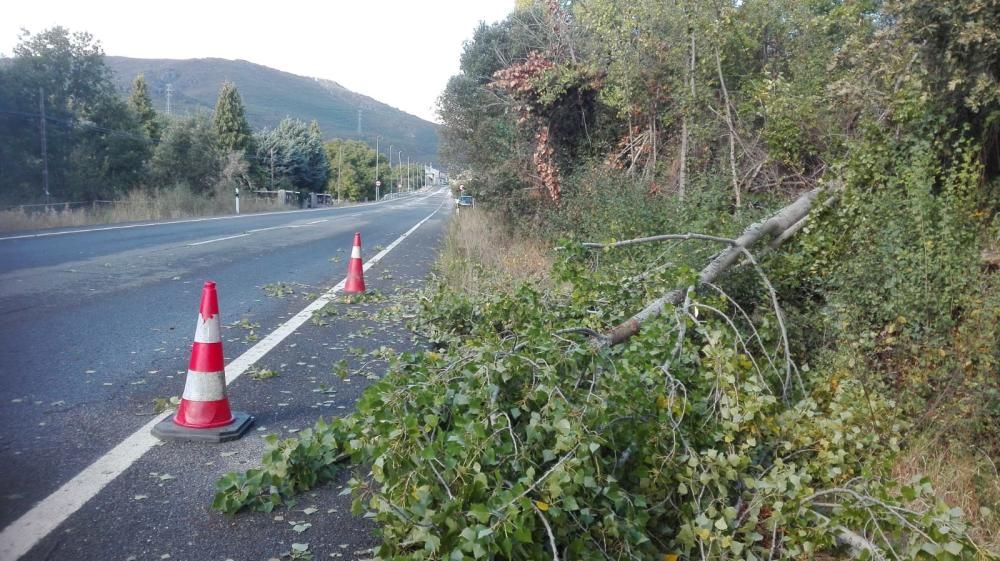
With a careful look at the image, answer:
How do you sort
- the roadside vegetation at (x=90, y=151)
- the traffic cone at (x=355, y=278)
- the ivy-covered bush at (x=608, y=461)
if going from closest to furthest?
the ivy-covered bush at (x=608, y=461)
the traffic cone at (x=355, y=278)
the roadside vegetation at (x=90, y=151)

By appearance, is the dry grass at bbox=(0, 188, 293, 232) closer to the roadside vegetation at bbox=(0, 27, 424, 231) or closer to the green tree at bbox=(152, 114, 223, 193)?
the roadside vegetation at bbox=(0, 27, 424, 231)

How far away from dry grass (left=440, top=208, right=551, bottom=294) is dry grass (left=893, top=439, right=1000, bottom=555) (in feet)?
Answer: 11.9

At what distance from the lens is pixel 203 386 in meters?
4.49

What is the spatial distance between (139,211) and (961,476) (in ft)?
87.7

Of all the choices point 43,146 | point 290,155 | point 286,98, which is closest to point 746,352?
point 43,146

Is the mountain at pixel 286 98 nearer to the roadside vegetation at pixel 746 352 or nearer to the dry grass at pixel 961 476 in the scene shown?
the roadside vegetation at pixel 746 352

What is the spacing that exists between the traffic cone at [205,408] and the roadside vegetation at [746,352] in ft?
2.73

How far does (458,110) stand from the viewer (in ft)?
57.8

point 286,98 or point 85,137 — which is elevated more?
point 286,98

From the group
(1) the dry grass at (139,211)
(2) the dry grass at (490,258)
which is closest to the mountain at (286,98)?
(1) the dry grass at (139,211)

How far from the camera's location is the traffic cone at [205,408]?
172 inches

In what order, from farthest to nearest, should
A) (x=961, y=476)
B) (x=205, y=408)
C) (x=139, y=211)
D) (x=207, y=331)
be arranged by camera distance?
(x=139, y=211) < (x=207, y=331) < (x=205, y=408) < (x=961, y=476)

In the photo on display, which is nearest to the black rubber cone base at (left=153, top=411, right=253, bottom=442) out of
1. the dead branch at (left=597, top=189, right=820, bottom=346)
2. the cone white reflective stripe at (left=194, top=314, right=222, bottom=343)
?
the cone white reflective stripe at (left=194, top=314, right=222, bottom=343)

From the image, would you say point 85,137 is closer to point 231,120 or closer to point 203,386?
point 231,120
